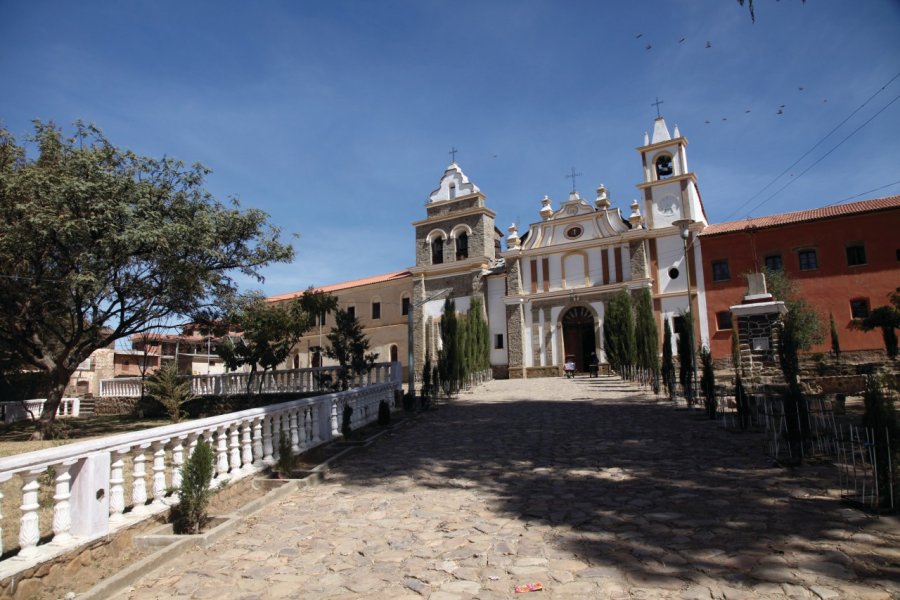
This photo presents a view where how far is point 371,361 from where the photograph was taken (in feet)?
48.9

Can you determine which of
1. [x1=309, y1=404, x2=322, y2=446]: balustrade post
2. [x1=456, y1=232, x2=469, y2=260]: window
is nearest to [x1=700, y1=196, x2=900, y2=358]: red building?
[x1=456, y1=232, x2=469, y2=260]: window

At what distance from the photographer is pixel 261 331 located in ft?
61.5

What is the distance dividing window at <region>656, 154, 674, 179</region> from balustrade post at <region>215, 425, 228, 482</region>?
28939mm

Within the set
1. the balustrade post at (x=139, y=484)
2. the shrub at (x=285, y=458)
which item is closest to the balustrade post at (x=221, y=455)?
A: the shrub at (x=285, y=458)

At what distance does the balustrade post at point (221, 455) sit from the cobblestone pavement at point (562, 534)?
66 cm

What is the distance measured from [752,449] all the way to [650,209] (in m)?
24.0

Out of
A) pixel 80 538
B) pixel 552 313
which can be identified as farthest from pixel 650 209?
pixel 80 538

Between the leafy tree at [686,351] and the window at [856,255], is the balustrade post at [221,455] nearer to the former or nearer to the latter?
the leafy tree at [686,351]

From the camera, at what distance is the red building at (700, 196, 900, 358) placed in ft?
79.3

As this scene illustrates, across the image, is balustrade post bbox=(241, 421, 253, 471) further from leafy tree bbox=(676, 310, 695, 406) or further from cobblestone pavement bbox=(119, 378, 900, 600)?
leafy tree bbox=(676, 310, 695, 406)

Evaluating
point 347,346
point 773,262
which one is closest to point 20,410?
point 347,346

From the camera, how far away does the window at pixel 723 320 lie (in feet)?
86.2

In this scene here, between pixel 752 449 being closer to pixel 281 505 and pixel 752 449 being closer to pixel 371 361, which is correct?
pixel 281 505

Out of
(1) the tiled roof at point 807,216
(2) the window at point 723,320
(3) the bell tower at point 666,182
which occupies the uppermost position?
(3) the bell tower at point 666,182
